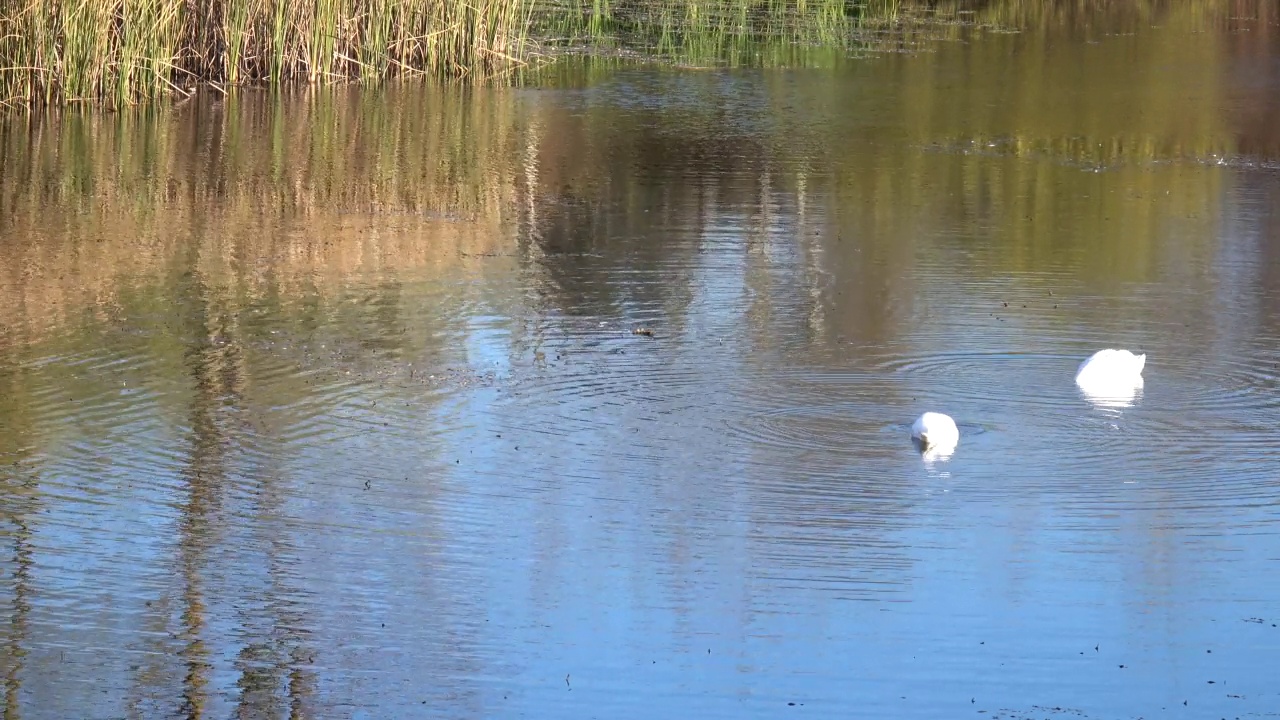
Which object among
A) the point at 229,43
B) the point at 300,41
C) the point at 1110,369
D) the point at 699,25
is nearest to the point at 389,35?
the point at 300,41

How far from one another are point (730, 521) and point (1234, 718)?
6.35ft

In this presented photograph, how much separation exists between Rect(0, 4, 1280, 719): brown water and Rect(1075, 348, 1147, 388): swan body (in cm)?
12

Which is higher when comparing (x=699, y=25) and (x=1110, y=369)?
(x=699, y=25)

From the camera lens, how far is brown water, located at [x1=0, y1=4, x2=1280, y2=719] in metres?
5.32

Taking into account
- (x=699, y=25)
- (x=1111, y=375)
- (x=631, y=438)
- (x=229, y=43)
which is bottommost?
(x=631, y=438)

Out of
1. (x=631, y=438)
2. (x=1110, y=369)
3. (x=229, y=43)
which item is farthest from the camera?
(x=229, y=43)

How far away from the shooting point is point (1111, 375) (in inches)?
317

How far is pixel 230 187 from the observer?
13641 mm

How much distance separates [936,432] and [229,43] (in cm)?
1314

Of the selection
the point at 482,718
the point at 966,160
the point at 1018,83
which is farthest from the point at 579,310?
the point at 1018,83

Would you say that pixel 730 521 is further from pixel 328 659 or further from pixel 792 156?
pixel 792 156

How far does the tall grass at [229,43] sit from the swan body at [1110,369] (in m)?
11.1

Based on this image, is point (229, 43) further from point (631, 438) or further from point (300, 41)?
point (631, 438)

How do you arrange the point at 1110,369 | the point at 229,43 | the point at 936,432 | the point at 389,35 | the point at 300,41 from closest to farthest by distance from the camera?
the point at 936,432
the point at 1110,369
the point at 229,43
the point at 300,41
the point at 389,35
